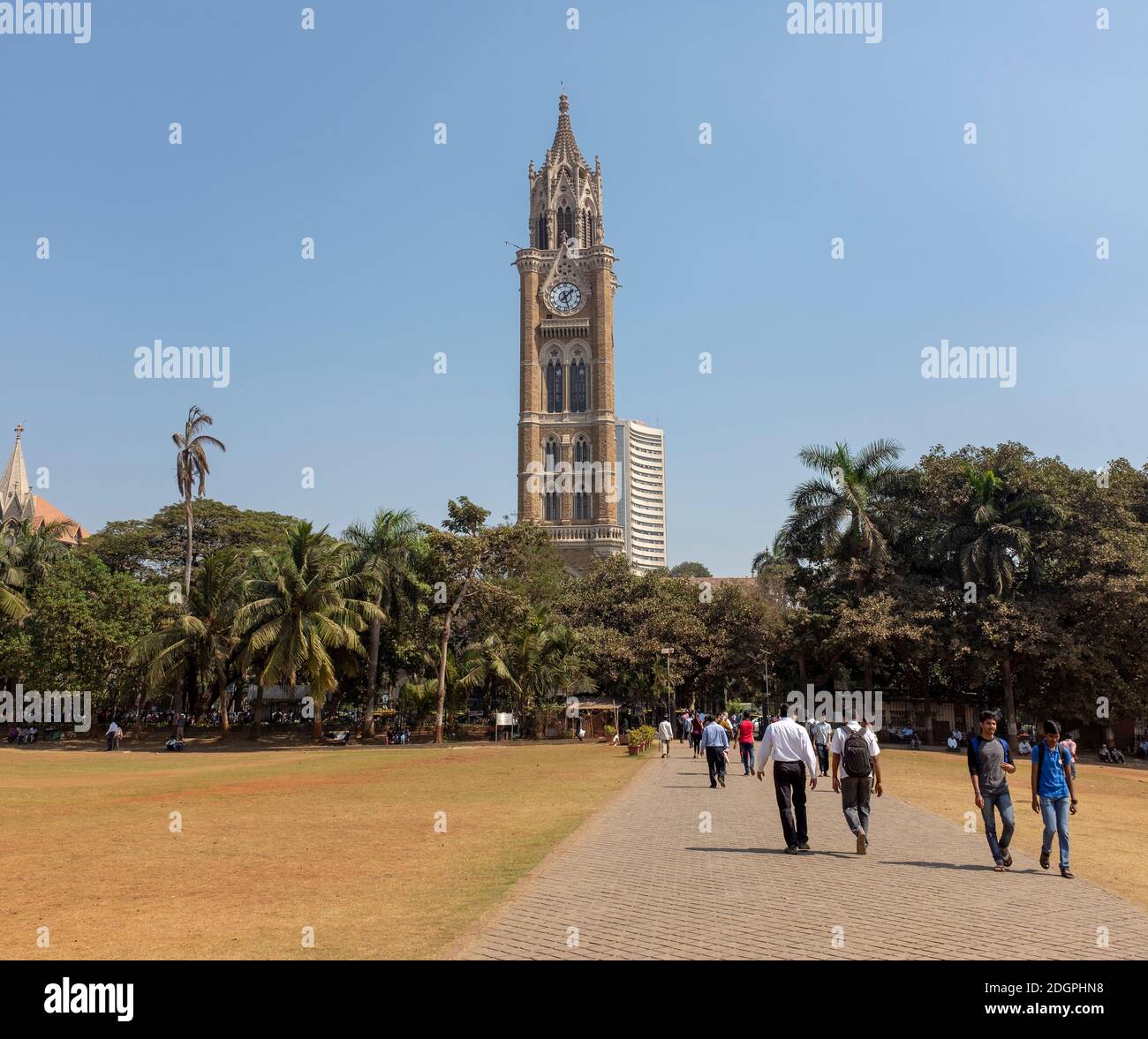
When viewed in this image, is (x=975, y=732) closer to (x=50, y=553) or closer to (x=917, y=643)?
(x=917, y=643)

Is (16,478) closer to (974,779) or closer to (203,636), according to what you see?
(203,636)

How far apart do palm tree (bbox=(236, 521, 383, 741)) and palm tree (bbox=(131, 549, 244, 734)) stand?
1.57 m

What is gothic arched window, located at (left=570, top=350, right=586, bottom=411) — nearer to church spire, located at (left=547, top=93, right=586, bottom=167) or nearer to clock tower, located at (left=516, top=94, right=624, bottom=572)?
clock tower, located at (left=516, top=94, right=624, bottom=572)

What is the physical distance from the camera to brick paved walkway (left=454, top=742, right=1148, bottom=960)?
24.3 ft

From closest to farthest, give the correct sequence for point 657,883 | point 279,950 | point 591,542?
point 279,950 < point 657,883 < point 591,542

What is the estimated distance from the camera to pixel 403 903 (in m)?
9.14

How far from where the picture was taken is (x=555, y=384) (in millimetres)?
105000

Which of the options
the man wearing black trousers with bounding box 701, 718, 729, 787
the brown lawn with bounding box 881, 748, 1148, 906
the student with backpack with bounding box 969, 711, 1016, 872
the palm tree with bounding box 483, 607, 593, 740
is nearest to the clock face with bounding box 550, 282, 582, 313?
the palm tree with bounding box 483, 607, 593, 740

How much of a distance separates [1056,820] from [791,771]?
278cm

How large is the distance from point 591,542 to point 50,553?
5251 centimetres

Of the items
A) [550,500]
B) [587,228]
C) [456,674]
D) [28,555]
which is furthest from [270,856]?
[587,228]
